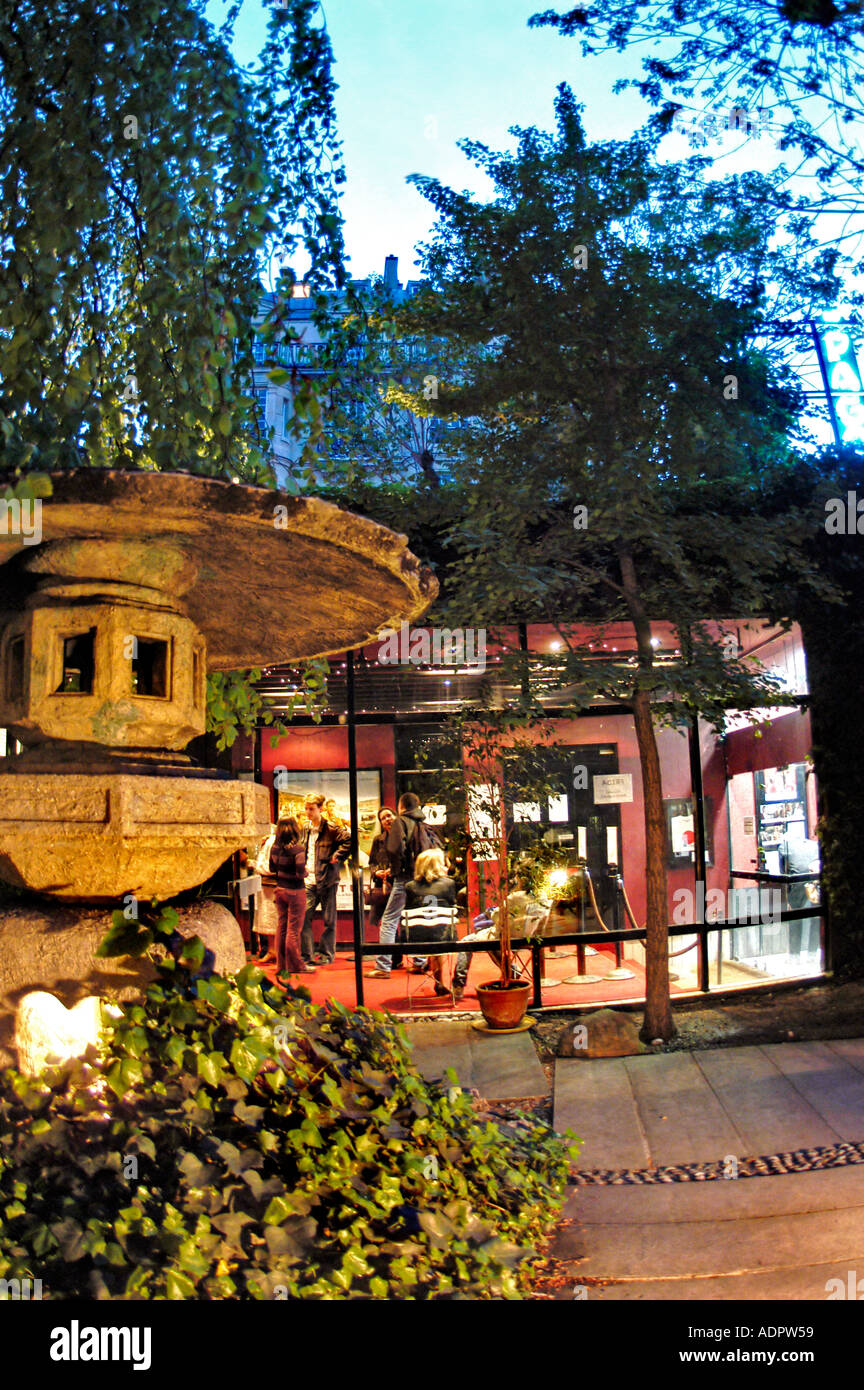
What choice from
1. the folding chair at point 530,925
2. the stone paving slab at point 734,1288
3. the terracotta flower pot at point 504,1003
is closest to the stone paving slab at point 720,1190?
the stone paving slab at point 734,1288

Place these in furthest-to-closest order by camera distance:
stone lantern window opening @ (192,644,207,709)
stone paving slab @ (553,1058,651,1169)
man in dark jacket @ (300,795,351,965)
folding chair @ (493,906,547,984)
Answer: man in dark jacket @ (300,795,351,965) → folding chair @ (493,906,547,984) → stone paving slab @ (553,1058,651,1169) → stone lantern window opening @ (192,644,207,709)

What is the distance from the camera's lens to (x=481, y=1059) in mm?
7152

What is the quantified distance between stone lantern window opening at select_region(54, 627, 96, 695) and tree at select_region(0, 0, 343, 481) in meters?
0.71

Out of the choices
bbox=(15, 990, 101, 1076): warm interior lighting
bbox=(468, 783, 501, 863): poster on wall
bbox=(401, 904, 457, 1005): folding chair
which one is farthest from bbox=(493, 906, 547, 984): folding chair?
bbox=(15, 990, 101, 1076): warm interior lighting

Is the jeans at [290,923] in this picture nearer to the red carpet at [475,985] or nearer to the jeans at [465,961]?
the red carpet at [475,985]

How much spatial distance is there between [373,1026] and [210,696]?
198cm

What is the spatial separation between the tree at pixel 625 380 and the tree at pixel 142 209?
3.16 meters

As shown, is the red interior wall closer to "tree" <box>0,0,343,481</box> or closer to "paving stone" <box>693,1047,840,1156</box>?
"paving stone" <box>693,1047,840,1156</box>

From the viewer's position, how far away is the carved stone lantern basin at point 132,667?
2.81 meters

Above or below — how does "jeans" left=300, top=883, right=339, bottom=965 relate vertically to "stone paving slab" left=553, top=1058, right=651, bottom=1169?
above

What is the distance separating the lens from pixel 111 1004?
293 centimetres

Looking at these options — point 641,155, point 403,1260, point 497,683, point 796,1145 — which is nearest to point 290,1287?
point 403,1260

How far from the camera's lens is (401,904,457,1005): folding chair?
857 centimetres
